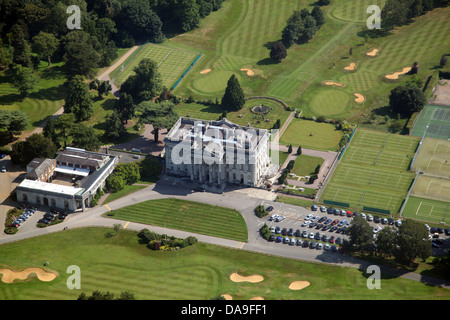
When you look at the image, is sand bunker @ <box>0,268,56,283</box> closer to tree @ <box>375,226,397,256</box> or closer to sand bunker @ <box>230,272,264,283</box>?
sand bunker @ <box>230,272,264,283</box>

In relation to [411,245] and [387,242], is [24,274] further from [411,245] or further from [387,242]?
[411,245]

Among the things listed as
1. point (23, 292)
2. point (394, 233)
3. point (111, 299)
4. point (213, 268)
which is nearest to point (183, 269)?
point (213, 268)

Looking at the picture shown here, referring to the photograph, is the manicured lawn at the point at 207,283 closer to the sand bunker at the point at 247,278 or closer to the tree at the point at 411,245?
the sand bunker at the point at 247,278

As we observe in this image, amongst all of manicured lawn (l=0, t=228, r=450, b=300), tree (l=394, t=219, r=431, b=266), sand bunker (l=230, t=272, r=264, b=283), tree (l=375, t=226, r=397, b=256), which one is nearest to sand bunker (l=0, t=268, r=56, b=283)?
manicured lawn (l=0, t=228, r=450, b=300)

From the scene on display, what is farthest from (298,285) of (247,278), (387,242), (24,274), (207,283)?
(24,274)

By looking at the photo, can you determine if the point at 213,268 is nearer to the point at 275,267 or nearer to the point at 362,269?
the point at 275,267

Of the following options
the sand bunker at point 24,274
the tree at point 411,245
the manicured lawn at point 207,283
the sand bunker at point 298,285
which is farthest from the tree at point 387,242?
the sand bunker at point 24,274
